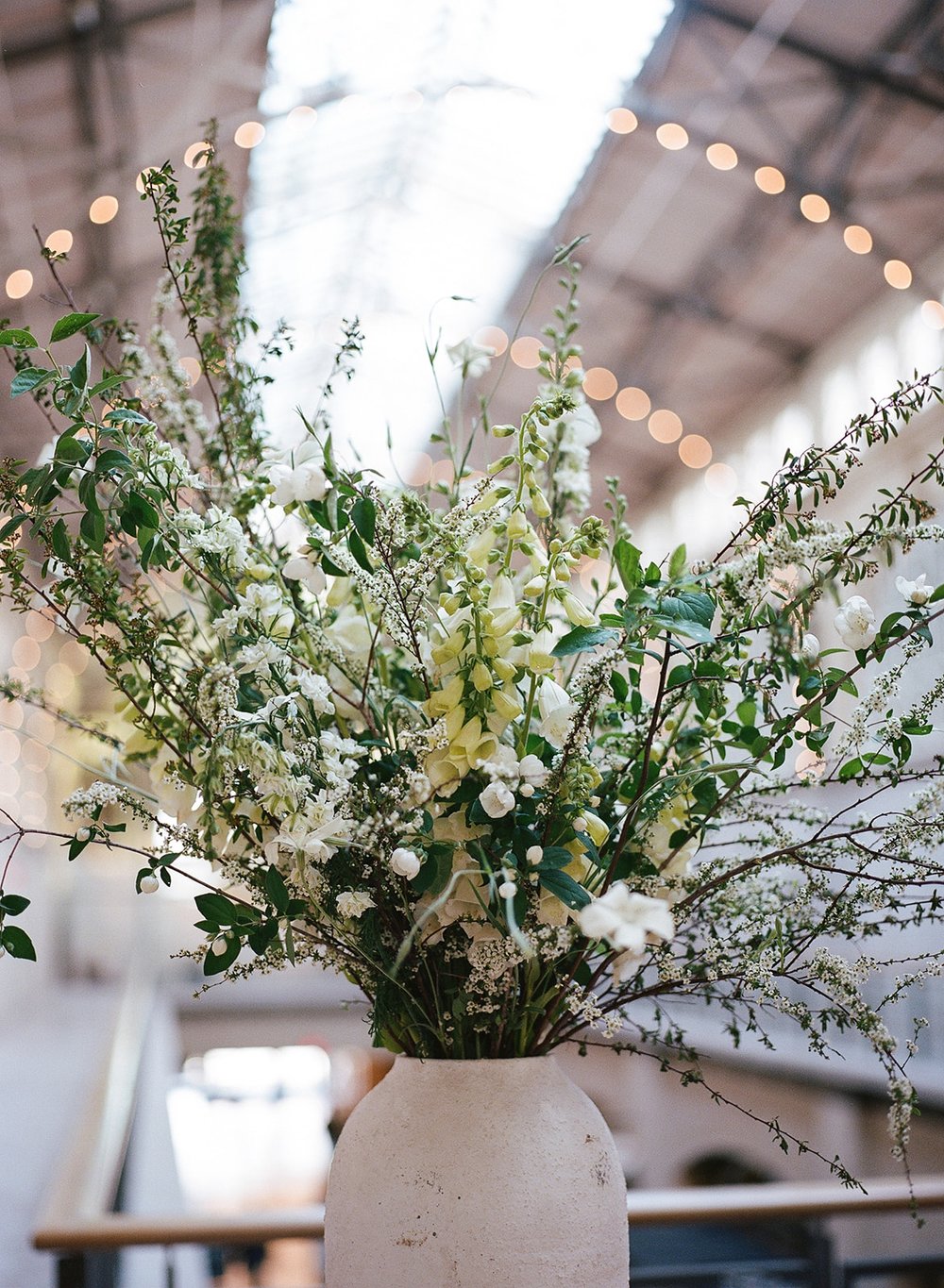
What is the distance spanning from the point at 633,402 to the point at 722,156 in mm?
2986

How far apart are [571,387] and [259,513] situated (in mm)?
292

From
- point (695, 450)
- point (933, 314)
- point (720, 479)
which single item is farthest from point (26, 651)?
point (933, 314)

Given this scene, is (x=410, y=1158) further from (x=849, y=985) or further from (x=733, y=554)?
(x=733, y=554)

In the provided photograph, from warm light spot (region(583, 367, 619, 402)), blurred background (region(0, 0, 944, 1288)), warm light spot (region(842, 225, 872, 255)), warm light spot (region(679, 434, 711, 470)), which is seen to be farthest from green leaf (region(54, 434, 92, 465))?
warm light spot (region(679, 434, 711, 470))

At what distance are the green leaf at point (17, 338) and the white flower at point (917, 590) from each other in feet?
2.06

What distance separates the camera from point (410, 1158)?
0.85 meters

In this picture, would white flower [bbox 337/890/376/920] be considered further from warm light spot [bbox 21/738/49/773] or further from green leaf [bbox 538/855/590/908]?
warm light spot [bbox 21/738/49/773]

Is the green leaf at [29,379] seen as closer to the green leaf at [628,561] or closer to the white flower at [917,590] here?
the green leaf at [628,561]

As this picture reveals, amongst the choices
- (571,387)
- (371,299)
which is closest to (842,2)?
(371,299)

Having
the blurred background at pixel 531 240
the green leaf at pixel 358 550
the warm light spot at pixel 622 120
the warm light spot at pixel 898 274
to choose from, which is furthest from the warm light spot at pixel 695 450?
the green leaf at pixel 358 550

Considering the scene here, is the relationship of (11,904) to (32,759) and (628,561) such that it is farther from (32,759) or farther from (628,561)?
(32,759)

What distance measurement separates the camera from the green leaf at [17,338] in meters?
0.84

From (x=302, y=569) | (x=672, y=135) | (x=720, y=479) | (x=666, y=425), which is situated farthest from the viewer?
(x=720, y=479)

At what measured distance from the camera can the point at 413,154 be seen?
8688 mm
